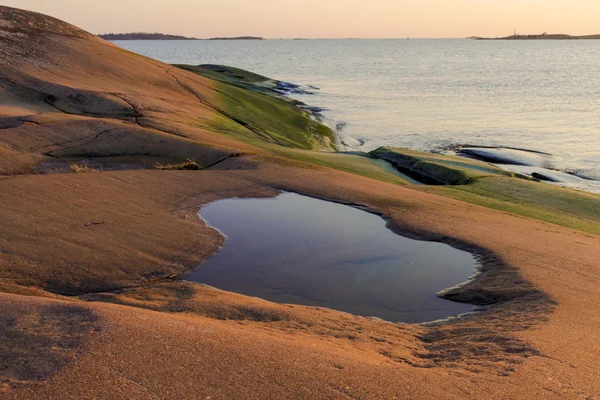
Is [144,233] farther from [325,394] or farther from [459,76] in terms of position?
[459,76]

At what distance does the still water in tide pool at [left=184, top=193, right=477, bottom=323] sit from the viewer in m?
6.55

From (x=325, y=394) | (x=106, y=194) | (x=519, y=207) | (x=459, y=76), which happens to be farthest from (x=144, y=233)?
(x=459, y=76)

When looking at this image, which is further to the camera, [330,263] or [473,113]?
[473,113]

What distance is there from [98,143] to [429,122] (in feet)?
93.6

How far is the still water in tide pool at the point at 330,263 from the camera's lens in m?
6.55

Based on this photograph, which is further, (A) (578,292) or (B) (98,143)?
(B) (98,143)

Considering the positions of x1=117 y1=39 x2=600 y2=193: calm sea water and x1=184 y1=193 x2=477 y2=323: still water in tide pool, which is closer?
x1=184 y1=193 x2=477 y2=323: still water in tide pool

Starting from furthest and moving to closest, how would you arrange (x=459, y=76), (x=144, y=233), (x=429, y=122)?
Answer: (x=459, y=76)
(x=429, y=122)
(x=144, y=233)

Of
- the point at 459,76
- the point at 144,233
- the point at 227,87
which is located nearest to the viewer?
the point at 144,233

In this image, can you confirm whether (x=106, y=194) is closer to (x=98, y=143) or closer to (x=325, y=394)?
(x=98, y=143)

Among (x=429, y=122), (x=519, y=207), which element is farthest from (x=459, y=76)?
(x=519, y=207)

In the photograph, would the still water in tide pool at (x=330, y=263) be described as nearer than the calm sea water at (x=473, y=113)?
Yes

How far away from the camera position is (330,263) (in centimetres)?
770

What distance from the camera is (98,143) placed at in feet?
44.2
